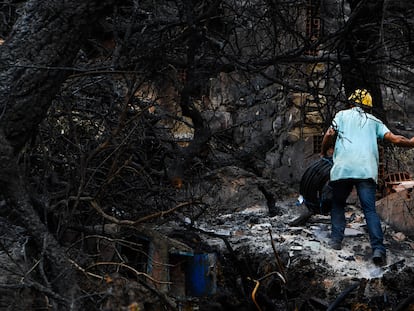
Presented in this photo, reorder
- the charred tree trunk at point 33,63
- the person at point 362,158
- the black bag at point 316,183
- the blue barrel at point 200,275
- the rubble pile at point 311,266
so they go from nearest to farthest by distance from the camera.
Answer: the charred tree trunk at point 33,63 < the rubble pile at point 311,266 < the blue barrel at point 200,275 < the person at point 362,158 < the black bag at point 316,183

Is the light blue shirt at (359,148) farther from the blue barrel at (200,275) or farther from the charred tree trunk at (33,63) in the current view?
the charred tree trunk at (33,63)

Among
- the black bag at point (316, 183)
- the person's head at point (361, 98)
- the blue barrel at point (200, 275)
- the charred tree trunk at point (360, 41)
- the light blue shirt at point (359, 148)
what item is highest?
the charred tree trunk at point (360, 41)

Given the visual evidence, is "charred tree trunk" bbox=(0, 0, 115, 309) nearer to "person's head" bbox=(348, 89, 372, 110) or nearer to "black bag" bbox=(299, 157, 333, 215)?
"person's head" bbox=(348, 89, 372, 110)

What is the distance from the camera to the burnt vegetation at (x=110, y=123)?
3.24m

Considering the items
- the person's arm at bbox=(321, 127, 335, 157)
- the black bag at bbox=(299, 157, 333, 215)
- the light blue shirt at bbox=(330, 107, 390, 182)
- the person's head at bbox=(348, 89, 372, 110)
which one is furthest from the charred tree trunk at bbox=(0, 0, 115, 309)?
the black bag at bbox=(299, 157, 333, 215)

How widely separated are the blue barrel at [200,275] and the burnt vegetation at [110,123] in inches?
13.6

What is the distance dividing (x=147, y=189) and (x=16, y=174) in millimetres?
2300

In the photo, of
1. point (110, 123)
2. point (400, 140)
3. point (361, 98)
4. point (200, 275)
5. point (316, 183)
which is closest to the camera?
point (361, 98)

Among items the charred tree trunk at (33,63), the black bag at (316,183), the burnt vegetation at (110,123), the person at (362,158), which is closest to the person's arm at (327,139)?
the person at (362,158)

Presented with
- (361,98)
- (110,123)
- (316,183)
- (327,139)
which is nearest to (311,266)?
(327,139)

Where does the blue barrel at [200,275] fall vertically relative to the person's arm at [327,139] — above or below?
below

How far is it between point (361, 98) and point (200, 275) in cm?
199

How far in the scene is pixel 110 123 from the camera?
559 centimetres

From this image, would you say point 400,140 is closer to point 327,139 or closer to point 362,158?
point 362,158
